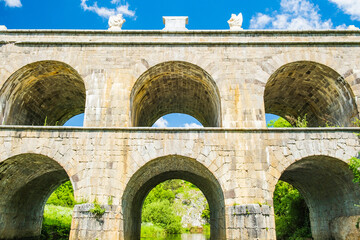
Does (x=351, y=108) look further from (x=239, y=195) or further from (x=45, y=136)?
(x=45, y=136)

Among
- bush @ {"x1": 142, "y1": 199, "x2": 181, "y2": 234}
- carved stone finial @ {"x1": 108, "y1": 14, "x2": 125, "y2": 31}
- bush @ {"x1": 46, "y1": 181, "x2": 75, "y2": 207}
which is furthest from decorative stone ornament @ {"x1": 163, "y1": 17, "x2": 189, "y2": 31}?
bush @ {"x1": 46, "y1": 181, "x2": 75, "y2": 207}

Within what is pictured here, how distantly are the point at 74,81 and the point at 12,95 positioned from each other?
2447 millimetres

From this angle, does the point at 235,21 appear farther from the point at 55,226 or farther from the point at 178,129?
the point at 55,226

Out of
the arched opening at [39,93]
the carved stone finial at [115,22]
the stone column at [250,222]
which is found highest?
the carved stone finial at [115,22]

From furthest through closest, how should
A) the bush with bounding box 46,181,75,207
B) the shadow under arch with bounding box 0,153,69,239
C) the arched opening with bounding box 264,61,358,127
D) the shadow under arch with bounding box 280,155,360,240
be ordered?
1. the bush with bounding box 46,181,75,207
2. the arched opening with bounding box 264,61,358,127
3. the shadow under arch with bounding box 0,153,69,239
4. the shadow under arch with bounding box 280,155,360,240

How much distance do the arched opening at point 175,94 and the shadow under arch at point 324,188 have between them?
3.90m

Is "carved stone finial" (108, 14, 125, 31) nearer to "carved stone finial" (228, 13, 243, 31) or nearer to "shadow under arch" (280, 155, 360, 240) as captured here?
"carved stone finial" (228, 13, 243, 31)

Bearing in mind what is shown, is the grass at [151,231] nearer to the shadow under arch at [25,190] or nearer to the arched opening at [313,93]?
the shadow under arch at [25,190]

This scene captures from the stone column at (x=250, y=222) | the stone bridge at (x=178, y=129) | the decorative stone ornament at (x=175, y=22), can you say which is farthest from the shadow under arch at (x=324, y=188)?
the decorative stone ornament at (x=175, y=22)

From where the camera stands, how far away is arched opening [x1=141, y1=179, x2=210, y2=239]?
2859 centimetres

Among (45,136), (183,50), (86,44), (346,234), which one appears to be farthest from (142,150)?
(346,234)

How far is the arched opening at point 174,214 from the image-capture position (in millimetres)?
28592

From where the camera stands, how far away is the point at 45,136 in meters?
9.81

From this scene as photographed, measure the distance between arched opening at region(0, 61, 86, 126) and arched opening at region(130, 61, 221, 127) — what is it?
2.63 m
